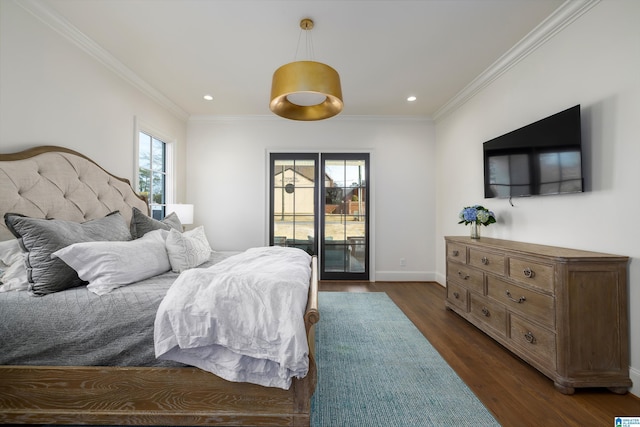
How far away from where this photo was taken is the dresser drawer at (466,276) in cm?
256

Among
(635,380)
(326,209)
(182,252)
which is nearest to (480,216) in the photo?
(635,380)

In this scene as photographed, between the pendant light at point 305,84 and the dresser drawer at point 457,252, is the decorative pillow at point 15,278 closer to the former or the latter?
the pendant light at point 305,84

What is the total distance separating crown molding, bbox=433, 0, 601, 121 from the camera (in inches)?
79.9

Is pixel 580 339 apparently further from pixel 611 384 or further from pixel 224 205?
pixel 224 205

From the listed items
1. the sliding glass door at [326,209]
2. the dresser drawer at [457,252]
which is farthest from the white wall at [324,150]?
the dresser drawer at [457,252]

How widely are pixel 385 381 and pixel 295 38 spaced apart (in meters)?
2.82

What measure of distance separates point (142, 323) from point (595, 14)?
135 inches

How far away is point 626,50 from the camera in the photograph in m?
1.76

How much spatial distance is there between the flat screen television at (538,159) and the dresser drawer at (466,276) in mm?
824

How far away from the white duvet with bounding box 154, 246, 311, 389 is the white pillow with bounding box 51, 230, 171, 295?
18.7 inches

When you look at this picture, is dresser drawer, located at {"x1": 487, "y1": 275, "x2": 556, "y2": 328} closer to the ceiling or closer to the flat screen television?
the flat screen television

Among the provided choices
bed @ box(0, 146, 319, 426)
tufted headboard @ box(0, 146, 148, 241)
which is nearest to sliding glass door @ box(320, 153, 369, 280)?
tufted headboard @ box(0, 146, 148, 241)

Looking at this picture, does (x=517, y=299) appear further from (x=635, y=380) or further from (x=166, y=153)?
(x=166, y=153)

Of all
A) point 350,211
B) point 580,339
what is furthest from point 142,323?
point 350,211
